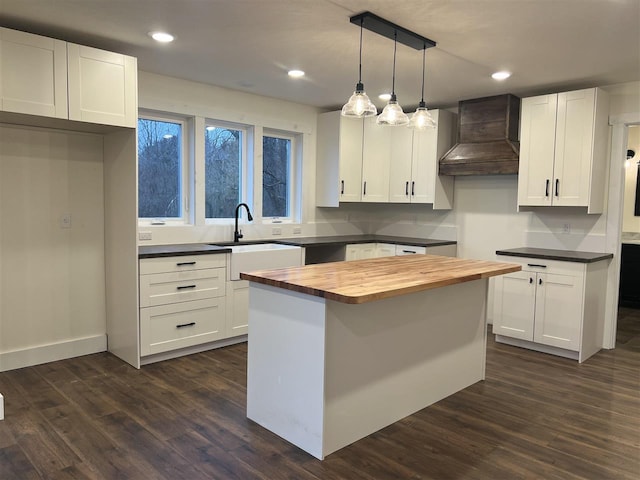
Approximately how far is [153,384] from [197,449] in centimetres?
102

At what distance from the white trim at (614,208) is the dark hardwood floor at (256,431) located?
2.55 ft

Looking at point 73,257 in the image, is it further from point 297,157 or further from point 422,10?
point 422,10

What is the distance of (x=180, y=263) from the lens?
12.7 ft

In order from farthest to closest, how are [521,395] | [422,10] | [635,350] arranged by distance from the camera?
[635,350], [521,395], [422,10]

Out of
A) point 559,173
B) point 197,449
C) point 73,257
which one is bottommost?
point 197,449

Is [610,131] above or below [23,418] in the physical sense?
above

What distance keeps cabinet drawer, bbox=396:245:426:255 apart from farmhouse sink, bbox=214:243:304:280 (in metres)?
1.22

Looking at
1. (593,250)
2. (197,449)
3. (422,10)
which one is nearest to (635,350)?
(593,250)

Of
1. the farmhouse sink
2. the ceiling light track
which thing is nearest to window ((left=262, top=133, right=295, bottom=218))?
the farmhouse sink

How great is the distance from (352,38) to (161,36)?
4.24 ft

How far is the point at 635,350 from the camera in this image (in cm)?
441

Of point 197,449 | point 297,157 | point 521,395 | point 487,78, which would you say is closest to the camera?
point 197,449

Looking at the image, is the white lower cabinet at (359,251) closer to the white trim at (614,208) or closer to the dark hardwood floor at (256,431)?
the dark hardwood floor at (256,431)

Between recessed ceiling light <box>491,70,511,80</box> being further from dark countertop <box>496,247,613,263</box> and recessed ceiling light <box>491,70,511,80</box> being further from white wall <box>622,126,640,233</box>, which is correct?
white wall <box>622,126,640,233</box>
